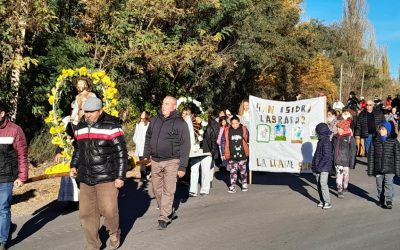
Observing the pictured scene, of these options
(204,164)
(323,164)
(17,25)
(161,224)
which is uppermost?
(17,25)

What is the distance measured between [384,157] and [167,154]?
4353mm

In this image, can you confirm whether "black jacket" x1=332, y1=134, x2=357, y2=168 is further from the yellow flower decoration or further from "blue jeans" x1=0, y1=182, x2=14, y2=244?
"blue jeans" x1=0, y1=182, x2=14, y2=244

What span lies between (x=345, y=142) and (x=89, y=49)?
7647 mm

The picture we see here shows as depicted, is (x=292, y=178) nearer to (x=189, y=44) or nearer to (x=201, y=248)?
(x=189, y=44)

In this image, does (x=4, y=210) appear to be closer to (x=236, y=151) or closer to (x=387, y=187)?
(x=236, y=151)

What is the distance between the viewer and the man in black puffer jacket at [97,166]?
20.1 ft

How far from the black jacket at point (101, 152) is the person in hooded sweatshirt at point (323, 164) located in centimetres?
455

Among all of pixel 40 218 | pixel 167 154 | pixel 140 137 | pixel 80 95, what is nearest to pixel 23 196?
pixel 40 218

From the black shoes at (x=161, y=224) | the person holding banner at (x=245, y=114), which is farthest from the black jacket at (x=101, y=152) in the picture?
the person holding banner at (x=245, y=114)

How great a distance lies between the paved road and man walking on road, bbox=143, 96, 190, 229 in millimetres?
459

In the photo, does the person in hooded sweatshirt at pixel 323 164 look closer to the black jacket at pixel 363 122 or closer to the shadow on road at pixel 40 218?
the shadow on road at pixel 40 218

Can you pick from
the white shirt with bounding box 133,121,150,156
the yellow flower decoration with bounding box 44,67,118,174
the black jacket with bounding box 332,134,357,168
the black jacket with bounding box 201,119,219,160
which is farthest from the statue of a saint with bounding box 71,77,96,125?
the black jacket with bounding box 332,134,357,168

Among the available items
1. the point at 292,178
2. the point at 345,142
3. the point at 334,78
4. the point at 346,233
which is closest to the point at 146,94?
the point at 292,178

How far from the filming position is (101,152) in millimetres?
6137
